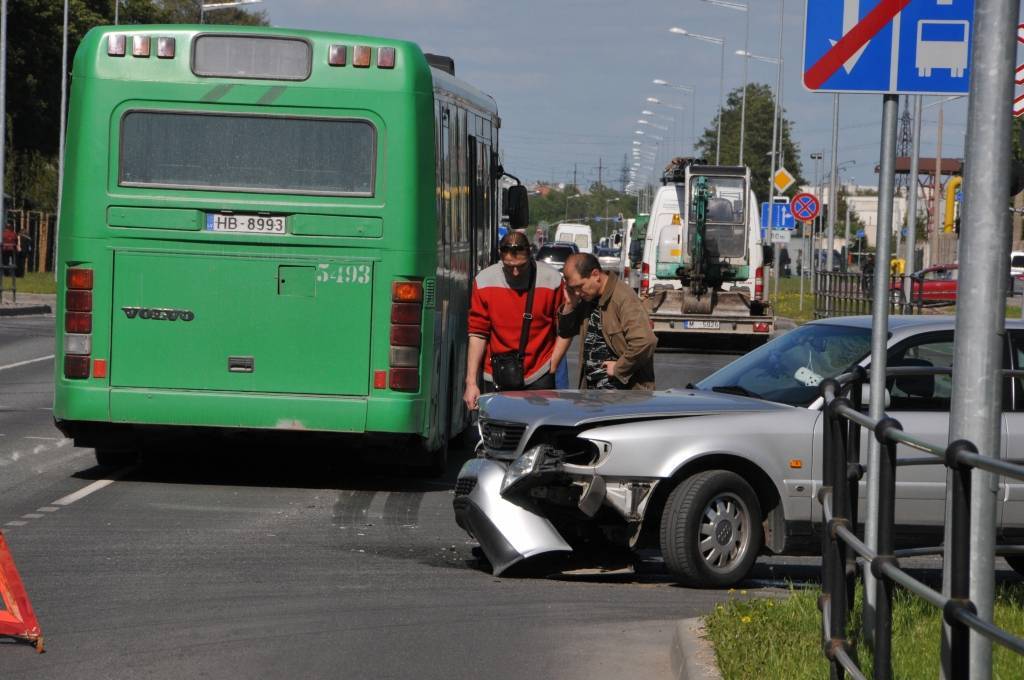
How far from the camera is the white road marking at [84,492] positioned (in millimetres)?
11345

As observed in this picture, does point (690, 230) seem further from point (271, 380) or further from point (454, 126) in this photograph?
point (271, 380)

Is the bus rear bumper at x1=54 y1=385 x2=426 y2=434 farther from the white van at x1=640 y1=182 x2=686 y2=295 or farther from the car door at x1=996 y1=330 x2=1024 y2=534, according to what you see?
the white van at x1=640 y1=182 x2=686 y2=295

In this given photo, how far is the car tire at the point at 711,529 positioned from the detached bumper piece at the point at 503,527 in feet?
1.90

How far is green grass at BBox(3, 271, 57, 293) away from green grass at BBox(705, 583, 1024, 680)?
35.8 m

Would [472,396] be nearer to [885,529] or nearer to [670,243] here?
[885,529]

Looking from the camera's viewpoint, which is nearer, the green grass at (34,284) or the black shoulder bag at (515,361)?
the black shoulder bag at (515,361)

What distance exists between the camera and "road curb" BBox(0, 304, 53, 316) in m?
35.3

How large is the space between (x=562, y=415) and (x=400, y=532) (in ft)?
7.05

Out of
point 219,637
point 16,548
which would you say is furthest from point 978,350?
point 16,548

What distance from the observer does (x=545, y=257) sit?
56938 mm

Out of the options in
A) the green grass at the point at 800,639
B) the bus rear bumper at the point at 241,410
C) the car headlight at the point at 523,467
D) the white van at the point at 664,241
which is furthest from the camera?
the white van at the point at 664,241

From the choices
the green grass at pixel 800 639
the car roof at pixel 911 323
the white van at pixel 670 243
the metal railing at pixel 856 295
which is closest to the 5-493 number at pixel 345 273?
the car roof at pixel 911 323

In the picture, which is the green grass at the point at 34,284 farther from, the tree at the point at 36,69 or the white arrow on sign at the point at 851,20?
the white arrow on sign at the point at 851,20

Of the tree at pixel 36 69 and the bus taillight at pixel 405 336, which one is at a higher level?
the tree at pixel 36 69
